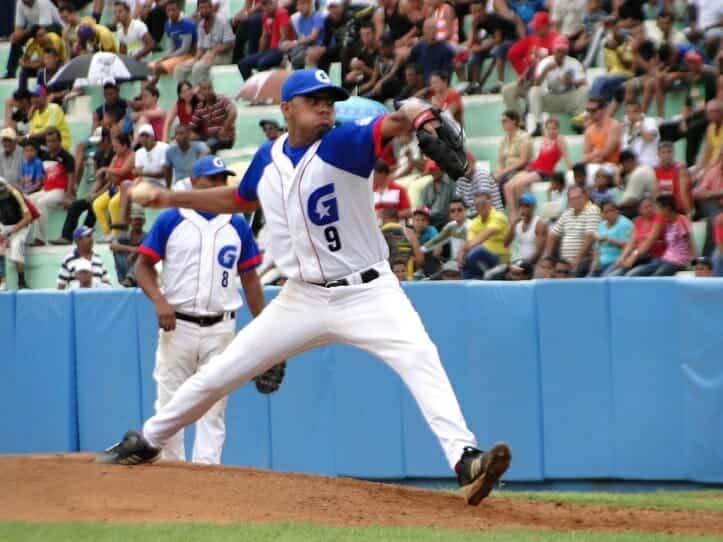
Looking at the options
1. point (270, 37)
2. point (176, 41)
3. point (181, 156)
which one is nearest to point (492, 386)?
point (181, 156)

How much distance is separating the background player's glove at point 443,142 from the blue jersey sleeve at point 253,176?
1.28 m

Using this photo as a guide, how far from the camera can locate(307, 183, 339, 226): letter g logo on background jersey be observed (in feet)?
23.9

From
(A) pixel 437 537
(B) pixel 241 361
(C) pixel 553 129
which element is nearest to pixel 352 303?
(B) pixel 241 361

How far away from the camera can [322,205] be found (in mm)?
7332

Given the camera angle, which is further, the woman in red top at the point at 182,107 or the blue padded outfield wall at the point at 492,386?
the woman in red top at the point at 182,107

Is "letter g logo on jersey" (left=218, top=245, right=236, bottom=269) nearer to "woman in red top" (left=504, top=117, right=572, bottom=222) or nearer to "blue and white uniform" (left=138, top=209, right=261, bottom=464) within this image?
"blue and white uniform" (left=138, top=209, right=261, bottom=464)

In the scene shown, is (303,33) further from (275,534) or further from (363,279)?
(275,534)

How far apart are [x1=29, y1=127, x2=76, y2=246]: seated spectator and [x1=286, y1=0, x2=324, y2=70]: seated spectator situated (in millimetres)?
3179

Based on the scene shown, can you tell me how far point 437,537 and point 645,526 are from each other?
1.25m

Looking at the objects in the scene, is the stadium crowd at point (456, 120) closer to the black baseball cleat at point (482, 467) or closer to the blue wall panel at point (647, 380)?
the blue wall panel at point (647, 380)

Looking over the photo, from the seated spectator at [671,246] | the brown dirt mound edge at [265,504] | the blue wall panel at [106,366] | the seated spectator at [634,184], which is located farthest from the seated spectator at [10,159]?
the brown dirt mound edge at [265,504]

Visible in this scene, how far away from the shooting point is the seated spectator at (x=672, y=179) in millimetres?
13625

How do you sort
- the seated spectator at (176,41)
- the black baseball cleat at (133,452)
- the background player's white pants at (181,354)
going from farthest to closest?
the seated spectator at (176,41), the background player's white pants at (181,354), the black baseball cleat at (133,452)

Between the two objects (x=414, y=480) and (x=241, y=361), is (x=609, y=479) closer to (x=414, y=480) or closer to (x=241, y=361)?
(x=414, y=480)
